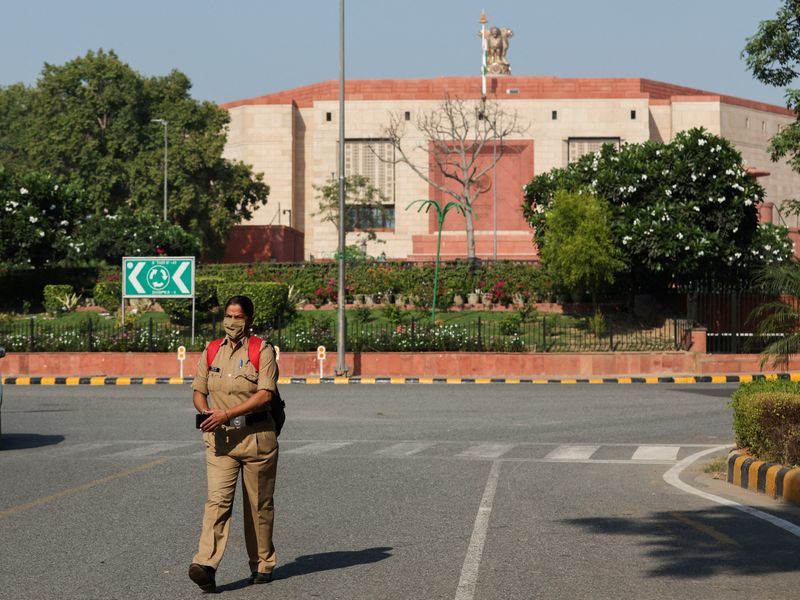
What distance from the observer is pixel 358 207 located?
7881cm

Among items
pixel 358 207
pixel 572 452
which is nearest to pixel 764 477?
pixel 572 452

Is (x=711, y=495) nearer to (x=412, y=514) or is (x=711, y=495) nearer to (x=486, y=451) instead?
(x=412, y=514)

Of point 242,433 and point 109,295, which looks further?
point 109,295

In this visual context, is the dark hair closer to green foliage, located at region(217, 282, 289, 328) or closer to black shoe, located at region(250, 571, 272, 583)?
black shoe, located at region(250, 571, 272, 583)

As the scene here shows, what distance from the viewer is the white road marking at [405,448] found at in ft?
52.5

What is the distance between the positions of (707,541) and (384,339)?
26315mm

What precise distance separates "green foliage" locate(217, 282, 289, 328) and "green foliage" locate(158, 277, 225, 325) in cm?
39

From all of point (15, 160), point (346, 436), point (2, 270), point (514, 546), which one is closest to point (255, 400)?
point (514, 546)

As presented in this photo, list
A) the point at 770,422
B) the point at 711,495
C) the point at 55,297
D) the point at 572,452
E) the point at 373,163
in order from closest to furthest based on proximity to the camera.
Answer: the point at 711,495
the point at 770,422
the point at 572,452
the point at 55,297
the point at 373,163

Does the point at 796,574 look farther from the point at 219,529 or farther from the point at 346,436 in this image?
the point at 346,436

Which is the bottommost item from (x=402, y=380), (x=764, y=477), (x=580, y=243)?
(x=764, y=477)

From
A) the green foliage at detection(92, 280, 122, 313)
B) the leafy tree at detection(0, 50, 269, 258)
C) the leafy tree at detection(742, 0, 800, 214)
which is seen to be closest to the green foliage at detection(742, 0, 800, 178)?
the leafy tree at detection(742, 0, 800, 214)

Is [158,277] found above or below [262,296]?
above

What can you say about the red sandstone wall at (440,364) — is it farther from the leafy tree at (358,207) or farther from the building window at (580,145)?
the building window at (580,145)
